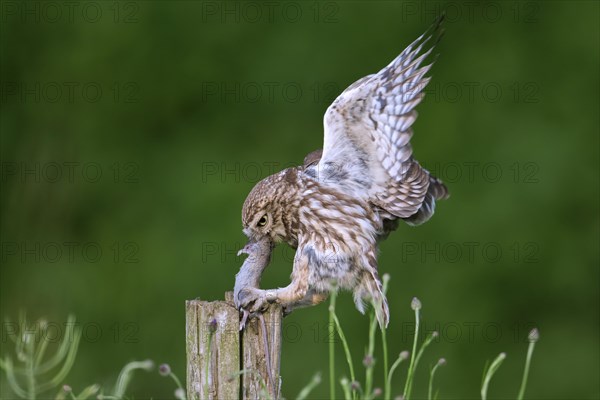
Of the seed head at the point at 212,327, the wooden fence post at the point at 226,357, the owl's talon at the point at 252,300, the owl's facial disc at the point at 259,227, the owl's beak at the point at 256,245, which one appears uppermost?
the owl's facial disc at the point at 259,227

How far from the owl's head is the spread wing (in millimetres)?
226

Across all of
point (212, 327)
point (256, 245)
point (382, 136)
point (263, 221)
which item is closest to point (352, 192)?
point (382, 136)

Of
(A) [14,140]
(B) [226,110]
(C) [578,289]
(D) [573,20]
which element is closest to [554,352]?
(C) [578,289]

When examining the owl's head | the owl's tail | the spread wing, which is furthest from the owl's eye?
the owl's tail

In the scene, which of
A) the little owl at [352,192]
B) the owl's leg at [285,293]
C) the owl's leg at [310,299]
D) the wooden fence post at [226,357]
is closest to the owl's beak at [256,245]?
the little owl at [352,192]

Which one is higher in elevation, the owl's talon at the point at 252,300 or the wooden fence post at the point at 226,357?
the owl's talon at the point at 252,300

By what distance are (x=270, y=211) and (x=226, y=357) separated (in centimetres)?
114

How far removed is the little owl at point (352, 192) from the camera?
15.5 ft

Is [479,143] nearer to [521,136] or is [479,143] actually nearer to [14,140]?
[521,136]

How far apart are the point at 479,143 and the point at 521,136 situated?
14.3 inches

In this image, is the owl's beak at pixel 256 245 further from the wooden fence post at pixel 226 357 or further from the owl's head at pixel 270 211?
the wooden fence post at pixel 226 357

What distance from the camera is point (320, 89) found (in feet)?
29.3

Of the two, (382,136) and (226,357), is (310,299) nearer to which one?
(382,136)

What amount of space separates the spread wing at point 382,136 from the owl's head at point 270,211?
226mm
